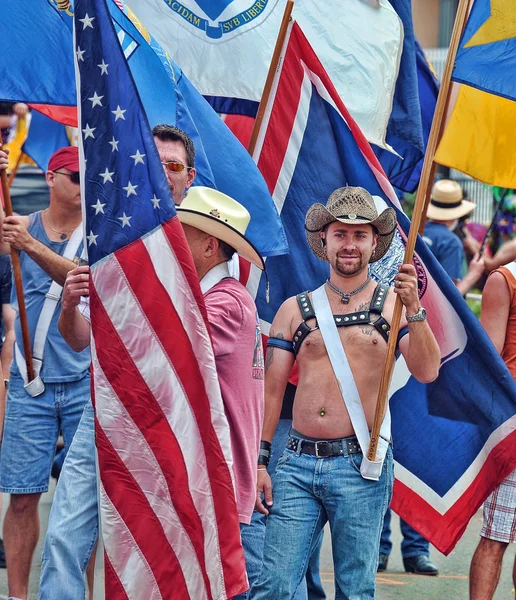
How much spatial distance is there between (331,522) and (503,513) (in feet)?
4.07

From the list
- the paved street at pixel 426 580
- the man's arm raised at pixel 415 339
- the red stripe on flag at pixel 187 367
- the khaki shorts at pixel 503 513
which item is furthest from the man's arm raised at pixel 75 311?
the khaki shorts at pixel 503 513

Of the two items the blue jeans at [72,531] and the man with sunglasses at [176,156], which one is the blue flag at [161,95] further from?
the blue jeans at [72,531]

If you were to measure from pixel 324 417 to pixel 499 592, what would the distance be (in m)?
2.46

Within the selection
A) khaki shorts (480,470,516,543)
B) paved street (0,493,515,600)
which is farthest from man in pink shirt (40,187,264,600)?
paved street (0,493,515,600)

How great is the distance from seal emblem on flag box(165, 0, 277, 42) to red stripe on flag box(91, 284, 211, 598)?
327 centimetres

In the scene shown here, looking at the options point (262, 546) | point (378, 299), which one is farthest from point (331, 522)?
point (378, 299)

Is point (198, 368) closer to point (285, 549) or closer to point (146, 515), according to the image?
point (146, 515)

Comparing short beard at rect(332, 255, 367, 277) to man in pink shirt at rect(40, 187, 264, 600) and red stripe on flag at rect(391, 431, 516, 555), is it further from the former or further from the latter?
red stripe on flag at rect(391, 431, 516, 555)

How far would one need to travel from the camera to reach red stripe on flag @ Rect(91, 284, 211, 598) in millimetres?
4301

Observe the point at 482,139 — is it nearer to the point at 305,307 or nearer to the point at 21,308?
the point at 305,307

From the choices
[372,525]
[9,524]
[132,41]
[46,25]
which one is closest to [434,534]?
[372,525]

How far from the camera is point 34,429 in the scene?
6.23 metres

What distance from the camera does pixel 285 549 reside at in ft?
17.0

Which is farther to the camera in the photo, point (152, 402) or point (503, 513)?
point (503, 513)
